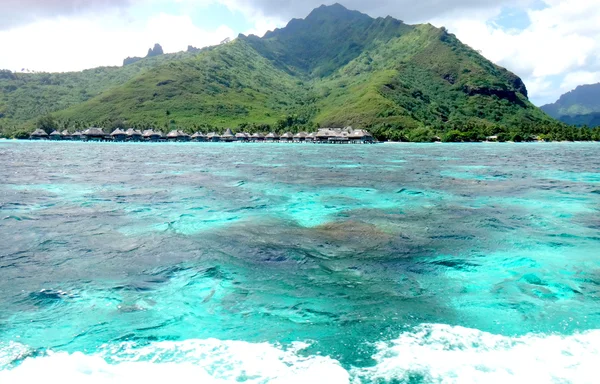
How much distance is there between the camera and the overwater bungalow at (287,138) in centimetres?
14688

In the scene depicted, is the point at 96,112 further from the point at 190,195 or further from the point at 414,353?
the point at 414,353

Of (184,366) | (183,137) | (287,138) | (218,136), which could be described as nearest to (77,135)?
(183,137)

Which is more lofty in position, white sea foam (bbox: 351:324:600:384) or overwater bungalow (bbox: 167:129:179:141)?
overwater bungalow (bbox: 167:129:179:141)

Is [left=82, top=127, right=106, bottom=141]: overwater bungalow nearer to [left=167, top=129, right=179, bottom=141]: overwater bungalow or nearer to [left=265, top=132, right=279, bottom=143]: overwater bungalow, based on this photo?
[left=167, top=129, right=179, bottom=141]: overwater bungalow

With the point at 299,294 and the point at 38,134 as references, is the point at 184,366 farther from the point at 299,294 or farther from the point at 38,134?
the point at 38,134

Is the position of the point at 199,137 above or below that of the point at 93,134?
below

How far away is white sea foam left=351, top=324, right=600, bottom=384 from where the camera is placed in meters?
5.99

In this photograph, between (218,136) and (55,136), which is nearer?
(55,136)

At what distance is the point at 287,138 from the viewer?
147 m

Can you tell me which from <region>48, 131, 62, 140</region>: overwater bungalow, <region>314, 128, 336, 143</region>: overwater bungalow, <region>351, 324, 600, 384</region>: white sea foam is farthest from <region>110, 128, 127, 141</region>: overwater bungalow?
<region>351, 324, 600, 384</region>: white sea foam

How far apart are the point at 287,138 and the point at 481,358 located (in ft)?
468

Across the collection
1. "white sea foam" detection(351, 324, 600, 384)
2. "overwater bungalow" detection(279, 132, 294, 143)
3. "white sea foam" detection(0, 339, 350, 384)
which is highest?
"overwater bungalow" detection(279, 132, 294, 143)

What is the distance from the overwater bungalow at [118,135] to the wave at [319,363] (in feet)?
481

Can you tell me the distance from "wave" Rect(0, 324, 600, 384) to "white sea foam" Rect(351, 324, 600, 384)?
14mm
